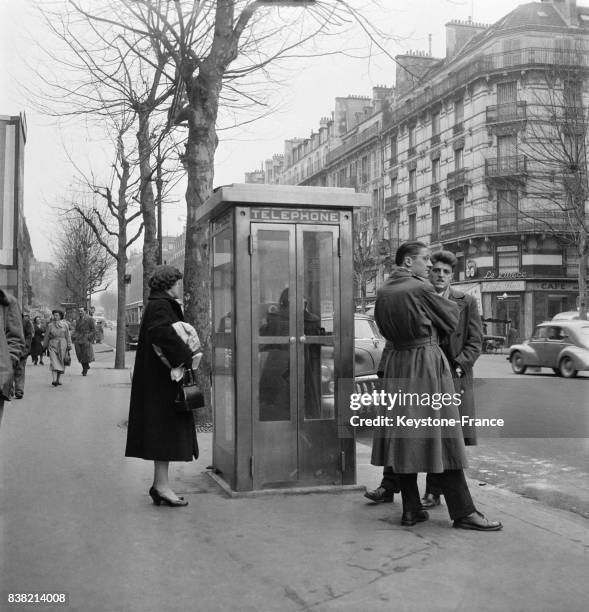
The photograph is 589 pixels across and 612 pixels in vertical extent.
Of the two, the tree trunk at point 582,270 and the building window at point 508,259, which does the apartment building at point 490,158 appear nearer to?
the building window at point 508,259

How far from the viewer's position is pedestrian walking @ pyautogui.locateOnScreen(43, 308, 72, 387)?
1598cm

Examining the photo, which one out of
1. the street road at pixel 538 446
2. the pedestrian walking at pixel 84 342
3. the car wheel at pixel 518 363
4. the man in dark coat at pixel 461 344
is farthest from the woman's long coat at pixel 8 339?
the car wheel at pixel 518 363

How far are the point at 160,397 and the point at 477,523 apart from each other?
227cm

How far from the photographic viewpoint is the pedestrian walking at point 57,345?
15977 mm

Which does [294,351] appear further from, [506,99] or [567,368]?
[506,99]

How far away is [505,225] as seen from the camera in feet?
129

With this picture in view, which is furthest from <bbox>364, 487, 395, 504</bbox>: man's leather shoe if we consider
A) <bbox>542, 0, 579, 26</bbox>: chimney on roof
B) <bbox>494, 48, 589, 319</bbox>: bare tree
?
<bbox>494, 48, 589, 319</bbox>: bare tree

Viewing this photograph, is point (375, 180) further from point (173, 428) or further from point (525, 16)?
point (173, 428)

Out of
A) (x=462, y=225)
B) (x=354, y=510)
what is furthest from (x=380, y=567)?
(x=462, y=225)

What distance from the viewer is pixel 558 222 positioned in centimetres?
3284

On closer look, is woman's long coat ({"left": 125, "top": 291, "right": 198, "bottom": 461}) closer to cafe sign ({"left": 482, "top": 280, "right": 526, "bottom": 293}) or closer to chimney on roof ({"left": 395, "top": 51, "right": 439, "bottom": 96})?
chimney on roof ({"left": 395, "top": 51, "right": 439, "bottom": 96})

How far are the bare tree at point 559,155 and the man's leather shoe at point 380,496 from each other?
25.3m

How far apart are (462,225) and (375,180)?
10.7 metres

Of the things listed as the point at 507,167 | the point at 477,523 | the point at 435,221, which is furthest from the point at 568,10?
the point at 477,523
